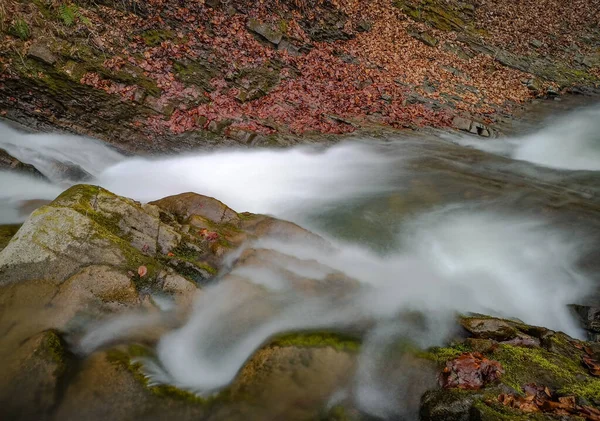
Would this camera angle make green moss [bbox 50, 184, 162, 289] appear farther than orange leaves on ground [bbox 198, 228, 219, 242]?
No

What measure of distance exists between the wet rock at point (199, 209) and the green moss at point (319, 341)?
8.48 feet

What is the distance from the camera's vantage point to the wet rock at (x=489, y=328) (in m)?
3.70

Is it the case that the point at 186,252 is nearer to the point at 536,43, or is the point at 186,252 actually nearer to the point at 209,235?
the point at 209,235

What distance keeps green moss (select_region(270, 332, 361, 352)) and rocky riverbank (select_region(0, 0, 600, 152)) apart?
6.62 m

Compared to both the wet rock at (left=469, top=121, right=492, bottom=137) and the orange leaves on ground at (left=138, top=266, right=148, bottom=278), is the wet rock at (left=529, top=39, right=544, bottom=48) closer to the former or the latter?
the wet rock at (left=469, top=121, right=492, bottom=137)

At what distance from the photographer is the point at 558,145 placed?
11.3 meters

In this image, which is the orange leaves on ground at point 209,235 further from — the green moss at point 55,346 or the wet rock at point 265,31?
the wet rock at point 265,31

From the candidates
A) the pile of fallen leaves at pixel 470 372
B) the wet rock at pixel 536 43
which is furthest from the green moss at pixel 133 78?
the wet rock at pixel 536 43

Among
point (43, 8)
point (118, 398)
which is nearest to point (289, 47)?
point (43, 8)

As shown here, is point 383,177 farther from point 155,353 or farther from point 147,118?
point 155,353

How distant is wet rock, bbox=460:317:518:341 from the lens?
3695 mm

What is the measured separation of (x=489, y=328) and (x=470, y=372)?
931 millimetres

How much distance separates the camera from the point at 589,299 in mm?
5219

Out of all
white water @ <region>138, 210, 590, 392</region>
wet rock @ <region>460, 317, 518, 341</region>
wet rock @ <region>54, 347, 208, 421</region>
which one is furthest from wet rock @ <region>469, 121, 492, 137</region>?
wet rock @ <region>54, 347, 208, 421</region>
